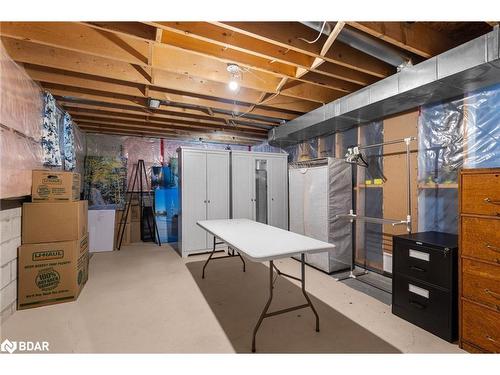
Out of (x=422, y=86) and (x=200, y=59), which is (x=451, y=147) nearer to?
(x=422, y=86)

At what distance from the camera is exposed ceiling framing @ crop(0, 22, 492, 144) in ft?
6.39

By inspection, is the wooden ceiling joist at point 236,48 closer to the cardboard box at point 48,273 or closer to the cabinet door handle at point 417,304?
the cabinet door handle at point 417,304

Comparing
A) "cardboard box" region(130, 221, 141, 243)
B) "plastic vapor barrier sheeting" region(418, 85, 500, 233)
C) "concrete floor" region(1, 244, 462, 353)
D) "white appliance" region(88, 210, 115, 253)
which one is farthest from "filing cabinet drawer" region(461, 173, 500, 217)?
"cardboard box" region(130, 221, 141, 243)

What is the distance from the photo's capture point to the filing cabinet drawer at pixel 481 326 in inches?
66.5

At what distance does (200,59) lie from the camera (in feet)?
8.37

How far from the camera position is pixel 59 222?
266 centimetres

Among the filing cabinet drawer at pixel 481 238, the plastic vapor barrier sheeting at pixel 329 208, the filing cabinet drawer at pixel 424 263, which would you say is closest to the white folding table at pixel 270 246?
the filing cabinet drawer at pixel 424 263

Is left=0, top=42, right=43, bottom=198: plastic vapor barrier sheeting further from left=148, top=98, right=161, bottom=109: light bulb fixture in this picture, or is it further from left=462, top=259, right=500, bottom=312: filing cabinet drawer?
left=462, top=259, right=500, bottom=312: filing cabinet drawer

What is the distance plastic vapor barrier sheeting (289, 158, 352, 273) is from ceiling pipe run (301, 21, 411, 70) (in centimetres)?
145

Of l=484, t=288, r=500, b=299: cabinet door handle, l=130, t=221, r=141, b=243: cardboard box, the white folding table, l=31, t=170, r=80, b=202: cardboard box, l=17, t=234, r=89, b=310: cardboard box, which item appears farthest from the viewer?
l=130, t=221, r=141, b=243: cardboard box

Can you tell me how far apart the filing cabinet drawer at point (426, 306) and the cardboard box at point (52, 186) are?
359 cm

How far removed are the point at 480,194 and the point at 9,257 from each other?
4.07 metres

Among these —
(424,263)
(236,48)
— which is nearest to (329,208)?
(424,263)
